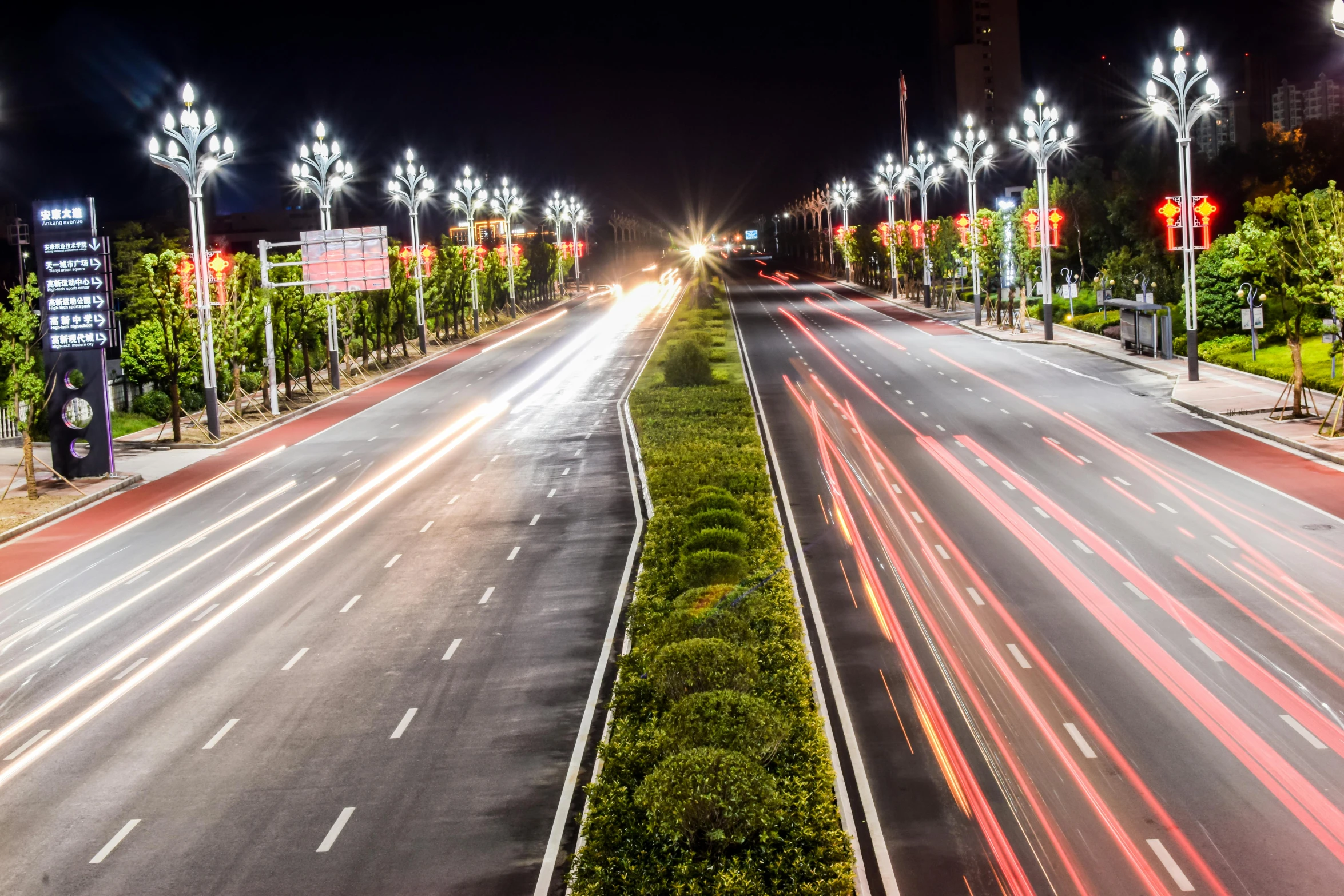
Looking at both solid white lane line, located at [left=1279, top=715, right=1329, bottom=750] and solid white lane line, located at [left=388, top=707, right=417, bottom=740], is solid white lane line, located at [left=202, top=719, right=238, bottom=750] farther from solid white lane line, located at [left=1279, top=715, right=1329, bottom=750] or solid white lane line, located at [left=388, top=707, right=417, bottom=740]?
solid white lane line, located at [left=1279, top=715, right=1329, bottom=750]

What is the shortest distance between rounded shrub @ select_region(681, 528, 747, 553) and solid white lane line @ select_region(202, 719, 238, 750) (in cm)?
834

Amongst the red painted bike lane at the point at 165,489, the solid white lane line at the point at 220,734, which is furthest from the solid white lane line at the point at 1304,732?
the red painted bike lane at the point at 165,489

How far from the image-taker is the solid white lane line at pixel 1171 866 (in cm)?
1290

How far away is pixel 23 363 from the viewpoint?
37188 mm

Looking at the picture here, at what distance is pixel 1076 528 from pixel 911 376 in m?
27.0

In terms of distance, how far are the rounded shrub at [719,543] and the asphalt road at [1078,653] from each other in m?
1.90

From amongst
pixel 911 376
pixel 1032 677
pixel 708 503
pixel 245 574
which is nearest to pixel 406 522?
pixel 245 574

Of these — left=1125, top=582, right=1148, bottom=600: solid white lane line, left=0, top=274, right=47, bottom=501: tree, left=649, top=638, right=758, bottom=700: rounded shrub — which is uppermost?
left=0, top=274, right=47, bottom=501: tree

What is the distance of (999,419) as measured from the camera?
42.3 metres

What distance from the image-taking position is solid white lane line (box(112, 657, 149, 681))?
70.7 feet

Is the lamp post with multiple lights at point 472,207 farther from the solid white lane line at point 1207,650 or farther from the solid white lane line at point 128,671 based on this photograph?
the solid white lane line at point 1207,650

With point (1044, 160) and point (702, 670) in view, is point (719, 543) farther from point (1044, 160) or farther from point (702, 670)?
point (1044, 160)

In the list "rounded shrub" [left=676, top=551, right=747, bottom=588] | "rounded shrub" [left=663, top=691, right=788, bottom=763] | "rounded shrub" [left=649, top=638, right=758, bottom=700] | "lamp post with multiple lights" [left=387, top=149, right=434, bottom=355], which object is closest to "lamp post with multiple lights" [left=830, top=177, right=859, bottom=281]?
"lamp post with multiple lights" [left=387, top=149, right=434, bottom=355]

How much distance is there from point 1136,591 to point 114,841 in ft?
55.9
